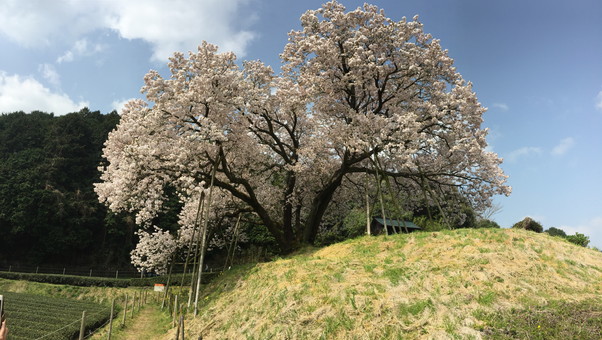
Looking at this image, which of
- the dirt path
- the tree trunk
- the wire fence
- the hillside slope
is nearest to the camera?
the hillside slope

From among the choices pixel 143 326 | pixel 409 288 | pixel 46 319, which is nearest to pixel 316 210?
pixel 143 326

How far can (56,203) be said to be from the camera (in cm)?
4650

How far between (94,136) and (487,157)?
55.7 m

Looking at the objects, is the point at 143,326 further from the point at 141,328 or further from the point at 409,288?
the point at 409,288

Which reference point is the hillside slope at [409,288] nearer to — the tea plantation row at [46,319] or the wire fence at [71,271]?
the tea plantation row at [46,319]

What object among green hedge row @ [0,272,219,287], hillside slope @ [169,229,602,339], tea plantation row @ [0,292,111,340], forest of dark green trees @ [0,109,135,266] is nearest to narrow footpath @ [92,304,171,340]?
tea plantation row @ [0,292,111,340]

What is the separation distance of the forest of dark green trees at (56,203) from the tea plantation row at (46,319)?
2317 centimetres

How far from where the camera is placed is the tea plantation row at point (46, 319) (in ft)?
52.6

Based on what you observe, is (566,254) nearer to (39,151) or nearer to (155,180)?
(155,180)

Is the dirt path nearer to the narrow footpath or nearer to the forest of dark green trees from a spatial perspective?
the narrow footpath

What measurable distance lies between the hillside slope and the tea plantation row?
19.8ft

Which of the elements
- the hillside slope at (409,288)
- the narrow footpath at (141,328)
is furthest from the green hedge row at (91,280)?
the hillside slope at (409,288)

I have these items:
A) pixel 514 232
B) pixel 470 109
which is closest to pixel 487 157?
pixel 470 109

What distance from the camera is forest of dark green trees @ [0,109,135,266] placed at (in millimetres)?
45312
